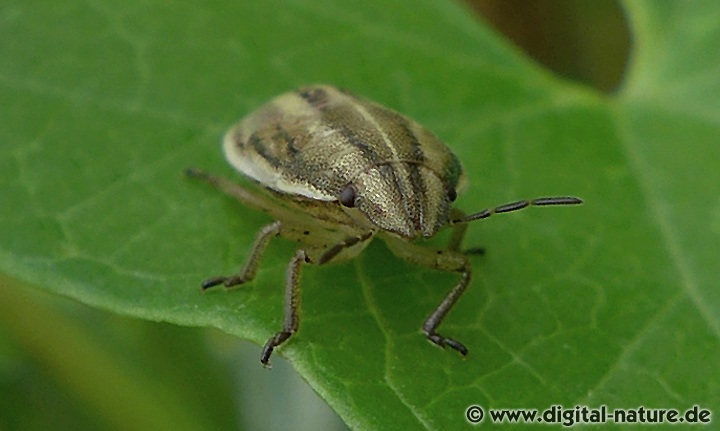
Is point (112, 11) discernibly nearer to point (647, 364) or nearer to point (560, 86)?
point (560, 86)

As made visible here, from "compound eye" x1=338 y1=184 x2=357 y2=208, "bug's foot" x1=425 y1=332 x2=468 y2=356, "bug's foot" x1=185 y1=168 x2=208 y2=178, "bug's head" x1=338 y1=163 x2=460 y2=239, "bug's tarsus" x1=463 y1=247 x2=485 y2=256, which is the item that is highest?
"bug's head" x1=338 y1=163 x2=460 y2=239

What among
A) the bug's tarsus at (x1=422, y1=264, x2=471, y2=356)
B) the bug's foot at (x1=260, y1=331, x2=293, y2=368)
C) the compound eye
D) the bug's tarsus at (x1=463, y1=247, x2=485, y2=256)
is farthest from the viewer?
the bug's tarsus at (x1=463, y1=247, x2=485, y2=256)

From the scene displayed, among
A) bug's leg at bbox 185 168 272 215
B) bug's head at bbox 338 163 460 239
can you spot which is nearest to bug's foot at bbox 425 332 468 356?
bug's head at bbox 338 163 460 239

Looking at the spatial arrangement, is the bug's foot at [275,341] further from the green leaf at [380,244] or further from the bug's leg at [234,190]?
the bug's leg at [234,190]

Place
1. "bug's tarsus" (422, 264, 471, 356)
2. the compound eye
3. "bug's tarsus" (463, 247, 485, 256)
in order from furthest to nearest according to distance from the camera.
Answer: "bug's tarsus" (463, 247, 485, 256)
the compound eye
"bug's tarsus" (422, 264, 471, 356)

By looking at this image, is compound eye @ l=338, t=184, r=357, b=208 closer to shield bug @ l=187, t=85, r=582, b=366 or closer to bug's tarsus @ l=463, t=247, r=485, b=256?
shield bug @ l=187, t=85, r=582, b=366

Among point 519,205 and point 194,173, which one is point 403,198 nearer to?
point 519,205
